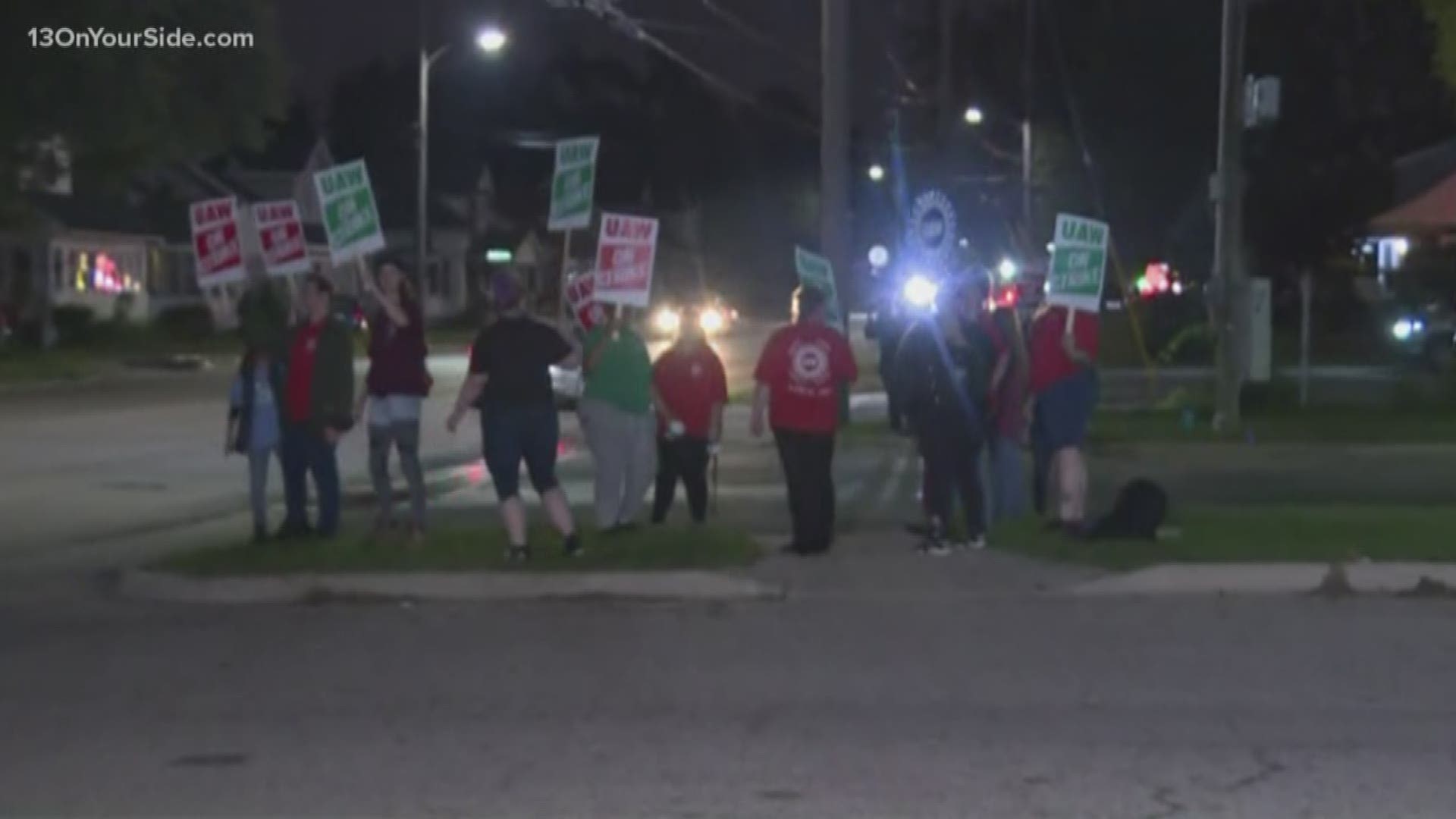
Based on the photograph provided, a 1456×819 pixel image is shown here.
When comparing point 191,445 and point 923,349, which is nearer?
point 923,349

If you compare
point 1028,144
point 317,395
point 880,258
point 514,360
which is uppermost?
point 1028,144

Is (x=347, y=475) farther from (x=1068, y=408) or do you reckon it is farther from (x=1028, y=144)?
(x=1028, y=144)

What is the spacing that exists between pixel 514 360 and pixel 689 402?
8.26 feet

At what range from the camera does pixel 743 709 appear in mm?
10188

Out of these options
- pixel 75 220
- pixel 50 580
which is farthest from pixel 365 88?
pixel 50 580

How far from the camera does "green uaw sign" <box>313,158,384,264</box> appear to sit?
641 inches

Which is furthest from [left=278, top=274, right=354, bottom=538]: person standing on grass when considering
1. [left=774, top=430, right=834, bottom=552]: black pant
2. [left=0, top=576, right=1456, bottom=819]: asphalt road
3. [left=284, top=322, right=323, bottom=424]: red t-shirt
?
[left=774, top=430, right=834, bottom=552]: black pant

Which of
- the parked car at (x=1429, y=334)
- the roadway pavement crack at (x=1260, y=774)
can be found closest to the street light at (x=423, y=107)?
the parked car at (x=1429, y=334)

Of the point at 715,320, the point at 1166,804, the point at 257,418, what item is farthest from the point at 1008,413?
the point at 715,320

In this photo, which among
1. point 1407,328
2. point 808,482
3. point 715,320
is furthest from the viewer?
point 715,320

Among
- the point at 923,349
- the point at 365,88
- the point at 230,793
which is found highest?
the point at 365,88

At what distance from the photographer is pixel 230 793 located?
8602 millimetres

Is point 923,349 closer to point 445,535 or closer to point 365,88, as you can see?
point 445,535

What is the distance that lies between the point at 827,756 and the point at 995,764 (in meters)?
0.68
